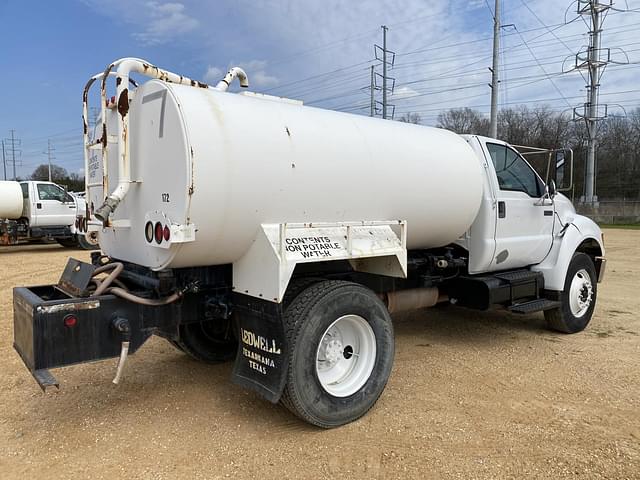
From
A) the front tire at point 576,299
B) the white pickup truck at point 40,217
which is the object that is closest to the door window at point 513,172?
the front tire at point 576,299

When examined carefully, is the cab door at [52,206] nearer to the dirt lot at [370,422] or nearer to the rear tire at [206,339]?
the dirt lot at [370,422]

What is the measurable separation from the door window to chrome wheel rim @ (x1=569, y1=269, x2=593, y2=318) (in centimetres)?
127

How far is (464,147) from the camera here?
17.6 feet

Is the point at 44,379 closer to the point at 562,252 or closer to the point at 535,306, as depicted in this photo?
the point at 535,306

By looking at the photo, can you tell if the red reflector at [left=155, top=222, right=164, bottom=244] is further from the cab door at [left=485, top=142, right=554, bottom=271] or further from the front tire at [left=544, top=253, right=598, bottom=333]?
the front tire at [left=544, top=253, right=598, bottom=333]

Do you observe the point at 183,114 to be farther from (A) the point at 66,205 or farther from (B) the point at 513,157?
(A) the point at 66,205

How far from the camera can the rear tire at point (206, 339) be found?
507 cm

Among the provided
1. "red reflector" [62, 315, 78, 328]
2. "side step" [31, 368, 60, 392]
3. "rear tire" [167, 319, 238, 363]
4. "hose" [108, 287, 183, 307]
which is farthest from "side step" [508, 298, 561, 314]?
"side step" [31, 368, 60, 392]

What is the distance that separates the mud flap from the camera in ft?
12.0

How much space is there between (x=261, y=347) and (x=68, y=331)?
129cm

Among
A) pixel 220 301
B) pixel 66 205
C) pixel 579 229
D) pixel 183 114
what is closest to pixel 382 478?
pixel 220 301

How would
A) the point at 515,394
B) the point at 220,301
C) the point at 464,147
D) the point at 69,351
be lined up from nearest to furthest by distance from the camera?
1. the point at 69,351
2. the point at 220,301
3. the point at 515,394
4. the point at 464,147

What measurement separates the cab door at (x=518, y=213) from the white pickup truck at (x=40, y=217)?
1404 cm

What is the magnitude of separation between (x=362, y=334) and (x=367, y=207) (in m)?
1.03
